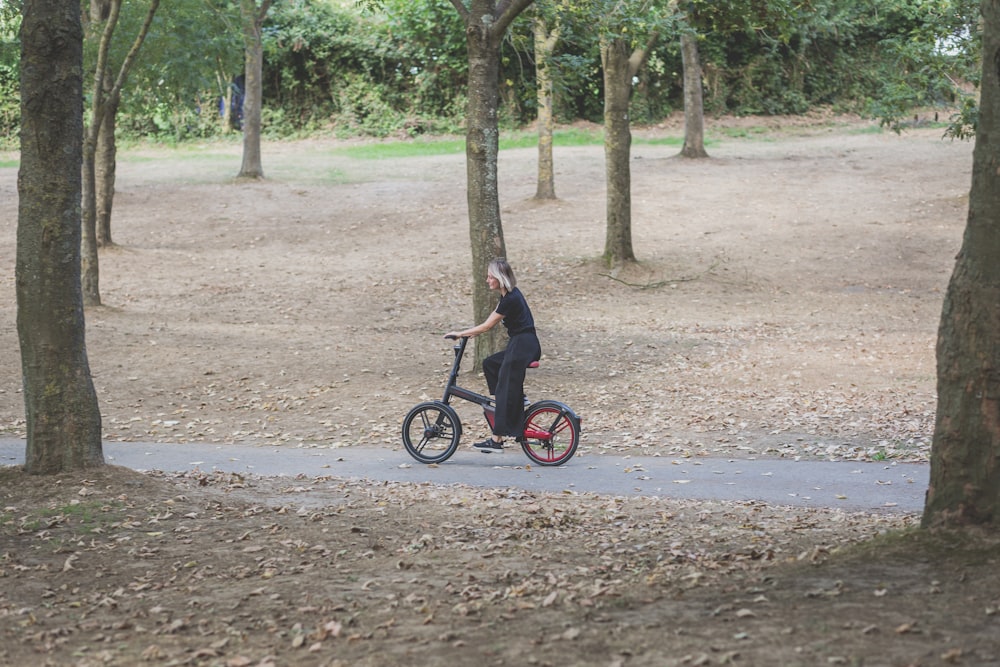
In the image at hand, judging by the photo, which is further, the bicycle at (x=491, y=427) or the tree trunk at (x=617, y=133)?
the tree trunk at (x=617, y=133)

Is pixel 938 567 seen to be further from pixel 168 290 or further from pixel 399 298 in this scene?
pixel 168 290

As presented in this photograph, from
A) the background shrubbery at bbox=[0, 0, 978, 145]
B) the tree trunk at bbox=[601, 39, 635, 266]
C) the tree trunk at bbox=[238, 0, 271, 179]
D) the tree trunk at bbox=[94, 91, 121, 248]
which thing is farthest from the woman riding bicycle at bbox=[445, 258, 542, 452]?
the background shrubbery at bbox=[0, 0, 978, 145]

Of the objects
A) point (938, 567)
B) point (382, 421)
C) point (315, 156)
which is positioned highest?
point (315, 156)

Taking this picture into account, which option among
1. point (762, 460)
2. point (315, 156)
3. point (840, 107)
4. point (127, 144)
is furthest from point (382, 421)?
point (840, 107)

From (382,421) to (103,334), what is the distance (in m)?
6.87

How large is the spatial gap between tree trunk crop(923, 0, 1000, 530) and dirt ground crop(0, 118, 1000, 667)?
28 centimetres

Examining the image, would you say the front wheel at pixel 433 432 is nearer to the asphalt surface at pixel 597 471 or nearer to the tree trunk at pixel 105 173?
the asphalt surface at pixel 597 471

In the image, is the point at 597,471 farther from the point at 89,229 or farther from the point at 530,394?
the point at 89,229

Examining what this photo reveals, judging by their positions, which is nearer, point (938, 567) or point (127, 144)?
point (938, 567)

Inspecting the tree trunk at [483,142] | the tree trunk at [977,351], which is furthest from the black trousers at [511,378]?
the tree trunk at [977,351]

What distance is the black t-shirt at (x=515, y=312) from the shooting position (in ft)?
34.0

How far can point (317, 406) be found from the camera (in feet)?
44.3

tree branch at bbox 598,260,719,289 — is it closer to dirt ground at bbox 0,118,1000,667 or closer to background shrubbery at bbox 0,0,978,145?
dirt ground at bbox 0,118,1000,667

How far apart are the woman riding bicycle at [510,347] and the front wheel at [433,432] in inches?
19.2
